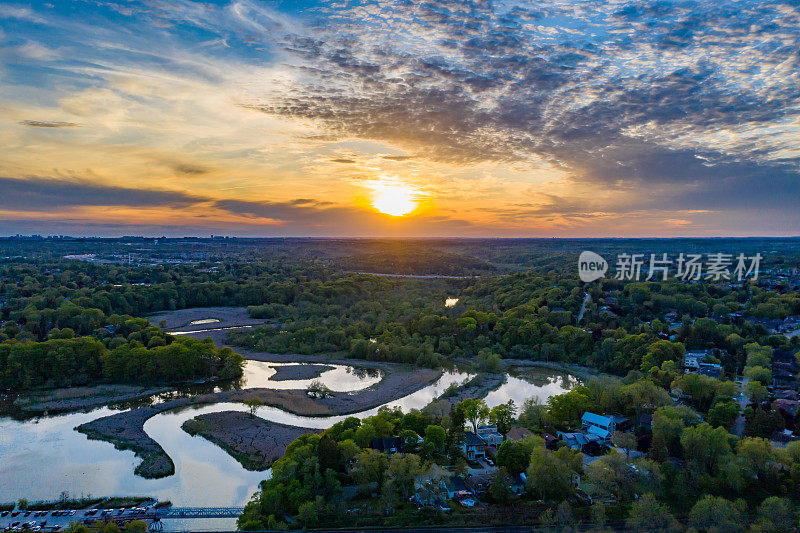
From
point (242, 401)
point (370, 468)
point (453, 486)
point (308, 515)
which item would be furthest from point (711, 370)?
point (242, 401)

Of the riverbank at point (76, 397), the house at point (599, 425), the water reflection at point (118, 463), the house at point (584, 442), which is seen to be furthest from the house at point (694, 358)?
the riverbank at point (76, 397)

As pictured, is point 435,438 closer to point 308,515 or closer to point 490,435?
point 490,435

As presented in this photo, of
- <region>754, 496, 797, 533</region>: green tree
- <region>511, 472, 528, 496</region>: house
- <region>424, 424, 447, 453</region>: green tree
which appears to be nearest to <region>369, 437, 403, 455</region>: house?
<region>424, 424, 447, 453</region>: green tree

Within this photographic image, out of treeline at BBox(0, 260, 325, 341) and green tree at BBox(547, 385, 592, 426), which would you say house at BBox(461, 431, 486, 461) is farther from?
treeline at BBox(0, 260, 325, 341)

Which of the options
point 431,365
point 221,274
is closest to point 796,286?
point 431,365

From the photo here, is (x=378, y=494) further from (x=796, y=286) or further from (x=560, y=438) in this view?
(x=796, y=286)
